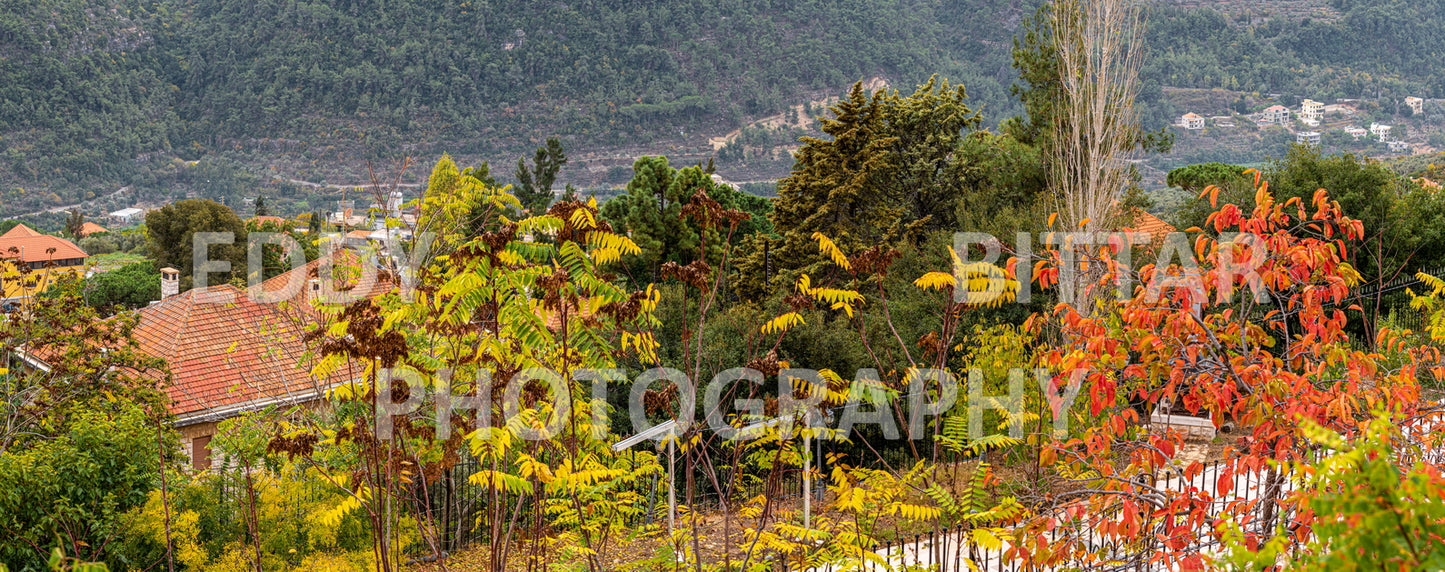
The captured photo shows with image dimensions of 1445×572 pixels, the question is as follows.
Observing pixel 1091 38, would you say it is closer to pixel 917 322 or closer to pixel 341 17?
pixel 917 322

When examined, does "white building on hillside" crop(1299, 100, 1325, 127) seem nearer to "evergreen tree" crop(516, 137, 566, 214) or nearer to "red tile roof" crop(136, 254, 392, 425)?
"evergreen tree" crop(516, 137, 566, 214)

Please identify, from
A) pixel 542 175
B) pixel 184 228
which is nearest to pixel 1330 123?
pixel 542 175

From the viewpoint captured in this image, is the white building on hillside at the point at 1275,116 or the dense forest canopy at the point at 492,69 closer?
the white building on hillside at the point at 1275,116

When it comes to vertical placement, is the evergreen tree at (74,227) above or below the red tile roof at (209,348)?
below

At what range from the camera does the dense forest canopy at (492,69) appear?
99250mm

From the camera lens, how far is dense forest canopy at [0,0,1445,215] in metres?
99.2

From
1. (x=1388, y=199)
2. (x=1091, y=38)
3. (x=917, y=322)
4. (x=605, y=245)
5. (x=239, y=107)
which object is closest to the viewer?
(x=605, y=245)

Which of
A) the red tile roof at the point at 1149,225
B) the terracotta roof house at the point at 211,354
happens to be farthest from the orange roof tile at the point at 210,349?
the red tile roof at the point at 1149,225

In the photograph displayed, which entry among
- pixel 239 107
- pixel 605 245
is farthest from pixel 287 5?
pixel 605 245

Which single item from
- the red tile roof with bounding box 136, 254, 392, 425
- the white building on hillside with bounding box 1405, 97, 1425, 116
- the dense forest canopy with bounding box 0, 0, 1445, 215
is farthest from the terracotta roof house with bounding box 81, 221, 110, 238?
the white building on hillside with bounding box 1405, 97, 1425, 116

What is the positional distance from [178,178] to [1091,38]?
4144 inches

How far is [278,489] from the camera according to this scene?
7.34 m

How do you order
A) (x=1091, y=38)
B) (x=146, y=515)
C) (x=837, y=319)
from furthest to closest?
(x=1091, y=38) < (x=837, y=319) < (x=146, y=515)

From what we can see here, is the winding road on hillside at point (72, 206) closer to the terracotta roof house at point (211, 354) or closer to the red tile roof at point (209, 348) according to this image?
the terracotta roof house at point (211, 354)
